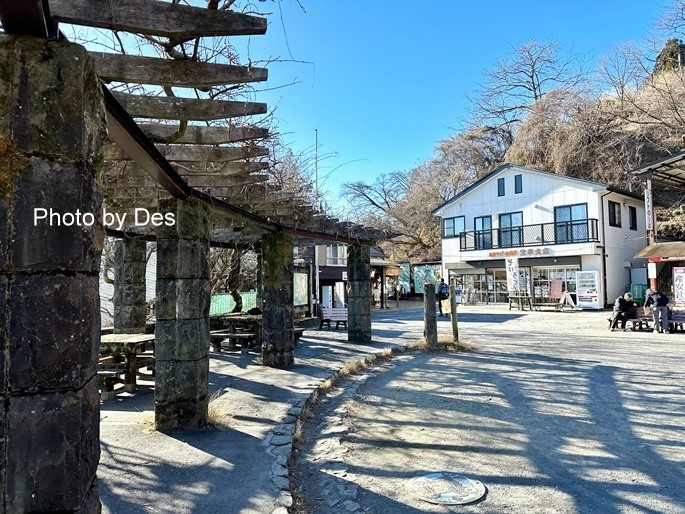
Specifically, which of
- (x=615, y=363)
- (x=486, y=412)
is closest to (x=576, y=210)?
(x=615, y=363)

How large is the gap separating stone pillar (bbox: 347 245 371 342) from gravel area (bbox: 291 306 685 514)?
9.17ft

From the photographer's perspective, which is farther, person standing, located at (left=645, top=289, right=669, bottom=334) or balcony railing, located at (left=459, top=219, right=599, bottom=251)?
balcony railing, located at (left=459, top=219, right=599, bottom=251)

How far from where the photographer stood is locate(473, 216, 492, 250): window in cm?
3072

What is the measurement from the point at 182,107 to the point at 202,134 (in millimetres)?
875

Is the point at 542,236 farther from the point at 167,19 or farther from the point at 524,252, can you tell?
the point at 167,19

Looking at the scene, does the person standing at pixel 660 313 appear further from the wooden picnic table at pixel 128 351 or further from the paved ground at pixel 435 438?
the wooden picnic table at pixel 128 351

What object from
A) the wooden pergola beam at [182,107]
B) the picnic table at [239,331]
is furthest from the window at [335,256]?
the wooden pergola beam at [182,107]

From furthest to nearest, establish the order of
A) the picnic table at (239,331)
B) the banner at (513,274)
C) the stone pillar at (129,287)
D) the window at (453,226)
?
1. the window at (453,226)
2. the banner at (513,274)
3. the picnic table at (239,331)
4. the stone pillar at (129,287)

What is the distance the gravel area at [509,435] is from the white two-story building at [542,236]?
15.8 meters

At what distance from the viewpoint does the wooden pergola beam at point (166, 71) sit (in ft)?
11.3

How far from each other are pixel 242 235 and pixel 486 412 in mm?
7690

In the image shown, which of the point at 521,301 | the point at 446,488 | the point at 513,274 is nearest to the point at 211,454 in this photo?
the point at 446,488

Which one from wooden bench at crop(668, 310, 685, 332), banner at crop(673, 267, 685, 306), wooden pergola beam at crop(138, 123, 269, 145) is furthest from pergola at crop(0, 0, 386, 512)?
banner at crop(673, 267, 685, 306)

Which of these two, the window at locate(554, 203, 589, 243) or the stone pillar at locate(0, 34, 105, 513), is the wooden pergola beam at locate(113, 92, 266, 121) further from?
the window at locate(554, 203, 589, 243)
